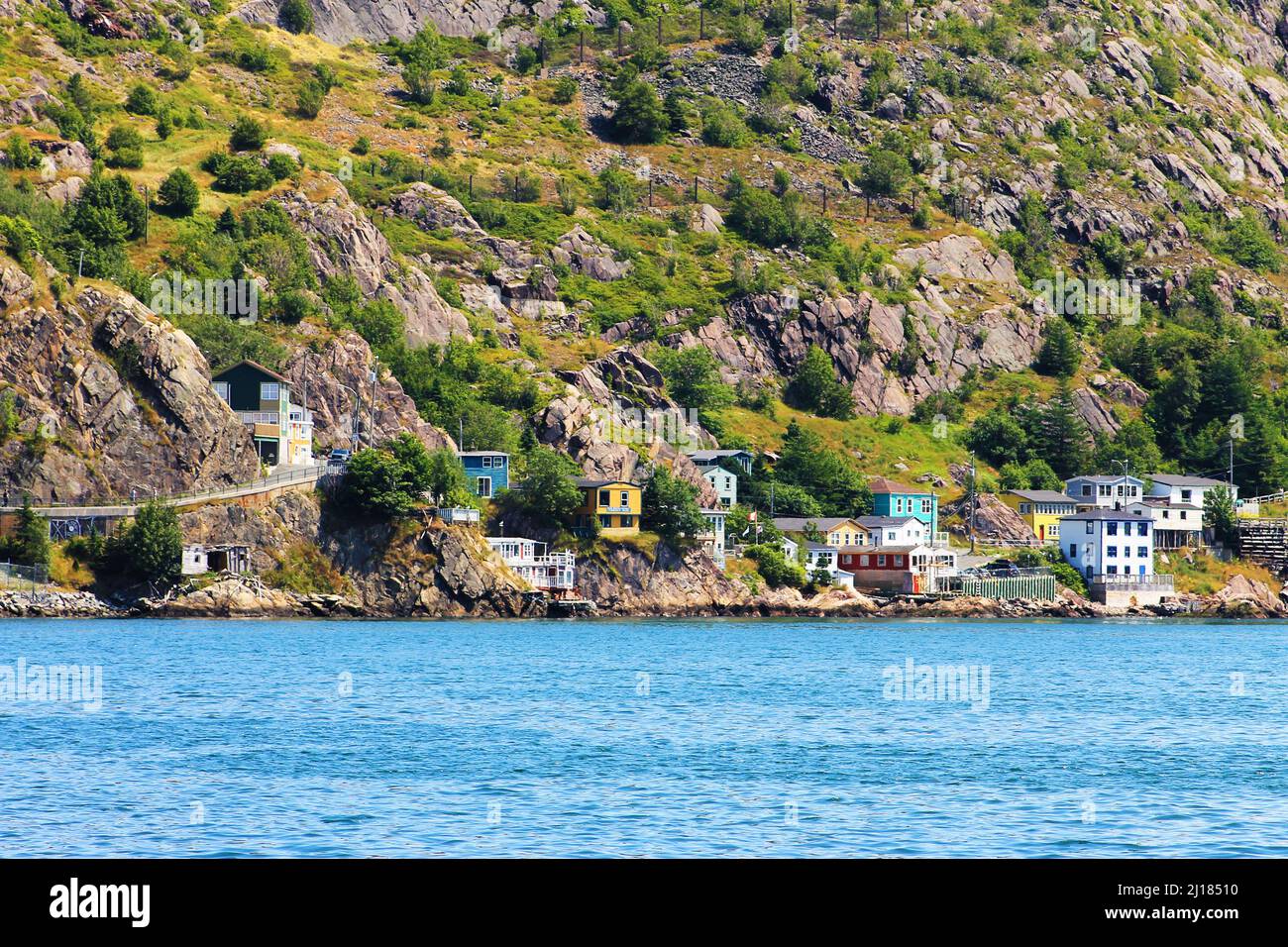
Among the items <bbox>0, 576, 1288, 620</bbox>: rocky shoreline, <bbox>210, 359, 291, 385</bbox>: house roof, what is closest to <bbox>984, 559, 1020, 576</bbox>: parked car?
<bbox>0, 576, 1288, 620</bbox>: rocky shoreline

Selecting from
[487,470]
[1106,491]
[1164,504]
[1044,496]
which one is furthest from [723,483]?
[1164,504]

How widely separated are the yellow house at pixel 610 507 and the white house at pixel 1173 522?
177 feet

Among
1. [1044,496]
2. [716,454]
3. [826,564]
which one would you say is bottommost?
[826,564]

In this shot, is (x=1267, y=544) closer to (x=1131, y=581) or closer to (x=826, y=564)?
(x=1131, y=581)

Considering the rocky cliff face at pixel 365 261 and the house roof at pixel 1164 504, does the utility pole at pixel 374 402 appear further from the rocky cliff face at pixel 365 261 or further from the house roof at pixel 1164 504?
the house roof at pixel 1164 504

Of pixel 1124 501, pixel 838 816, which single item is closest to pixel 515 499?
pixel 1124 501

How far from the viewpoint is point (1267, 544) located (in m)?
159

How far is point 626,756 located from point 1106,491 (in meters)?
132

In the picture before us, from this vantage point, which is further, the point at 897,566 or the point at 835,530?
the point at 835,530

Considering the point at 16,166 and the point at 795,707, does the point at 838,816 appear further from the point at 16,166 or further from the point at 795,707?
the point at 16,166

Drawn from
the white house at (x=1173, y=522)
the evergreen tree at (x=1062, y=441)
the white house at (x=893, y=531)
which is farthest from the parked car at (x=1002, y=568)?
the evergreen tree at (x=1062, y=441)

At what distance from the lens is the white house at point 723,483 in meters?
156

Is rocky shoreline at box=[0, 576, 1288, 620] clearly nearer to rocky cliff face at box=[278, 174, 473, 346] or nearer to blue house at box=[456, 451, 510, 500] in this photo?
blue house at box=[456, 451, 510, 500]
